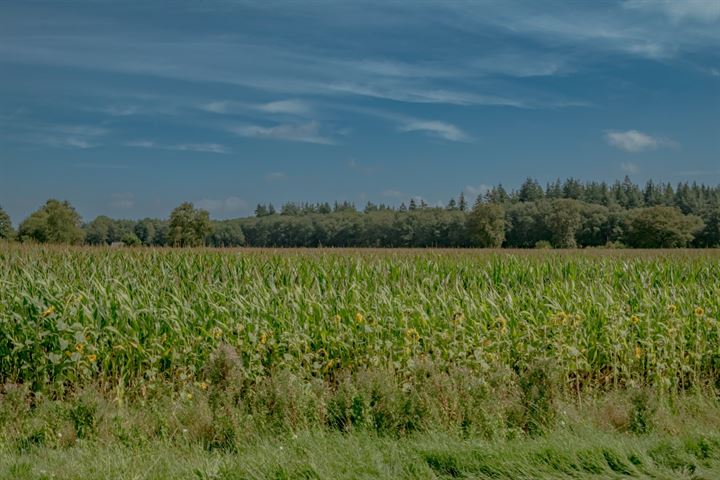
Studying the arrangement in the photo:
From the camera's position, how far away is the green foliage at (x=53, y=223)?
1965 inches

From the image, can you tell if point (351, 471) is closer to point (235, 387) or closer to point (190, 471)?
point (190, 471)

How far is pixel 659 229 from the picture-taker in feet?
201

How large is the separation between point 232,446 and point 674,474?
341cm

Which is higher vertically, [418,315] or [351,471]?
Answer: [418,315]

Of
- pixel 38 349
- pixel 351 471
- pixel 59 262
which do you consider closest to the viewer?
pixel 351 471

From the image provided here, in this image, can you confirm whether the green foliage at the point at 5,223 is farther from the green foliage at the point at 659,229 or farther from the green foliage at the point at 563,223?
the green foliage at the point at 659,229

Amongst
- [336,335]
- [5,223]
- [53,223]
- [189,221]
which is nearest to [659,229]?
[189,221]

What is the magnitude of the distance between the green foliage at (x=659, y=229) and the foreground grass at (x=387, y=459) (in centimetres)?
6353

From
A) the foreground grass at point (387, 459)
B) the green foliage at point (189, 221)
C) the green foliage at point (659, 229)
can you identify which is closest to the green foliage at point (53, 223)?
the green foliage at point (189, 221)

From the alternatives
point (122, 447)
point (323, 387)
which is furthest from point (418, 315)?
point (122, 447)

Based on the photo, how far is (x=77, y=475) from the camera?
4117mm

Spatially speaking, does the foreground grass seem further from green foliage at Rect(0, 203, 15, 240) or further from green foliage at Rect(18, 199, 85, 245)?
green foliage at Rect(0, 203, 15, 240)

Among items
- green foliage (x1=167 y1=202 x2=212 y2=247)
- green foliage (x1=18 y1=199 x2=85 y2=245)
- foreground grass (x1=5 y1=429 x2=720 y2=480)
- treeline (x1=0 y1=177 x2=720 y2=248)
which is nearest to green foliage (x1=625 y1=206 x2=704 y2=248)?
treeline (x1=0 y1=177 x2=720 y2=248)

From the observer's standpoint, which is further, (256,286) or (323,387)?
(256,286)
